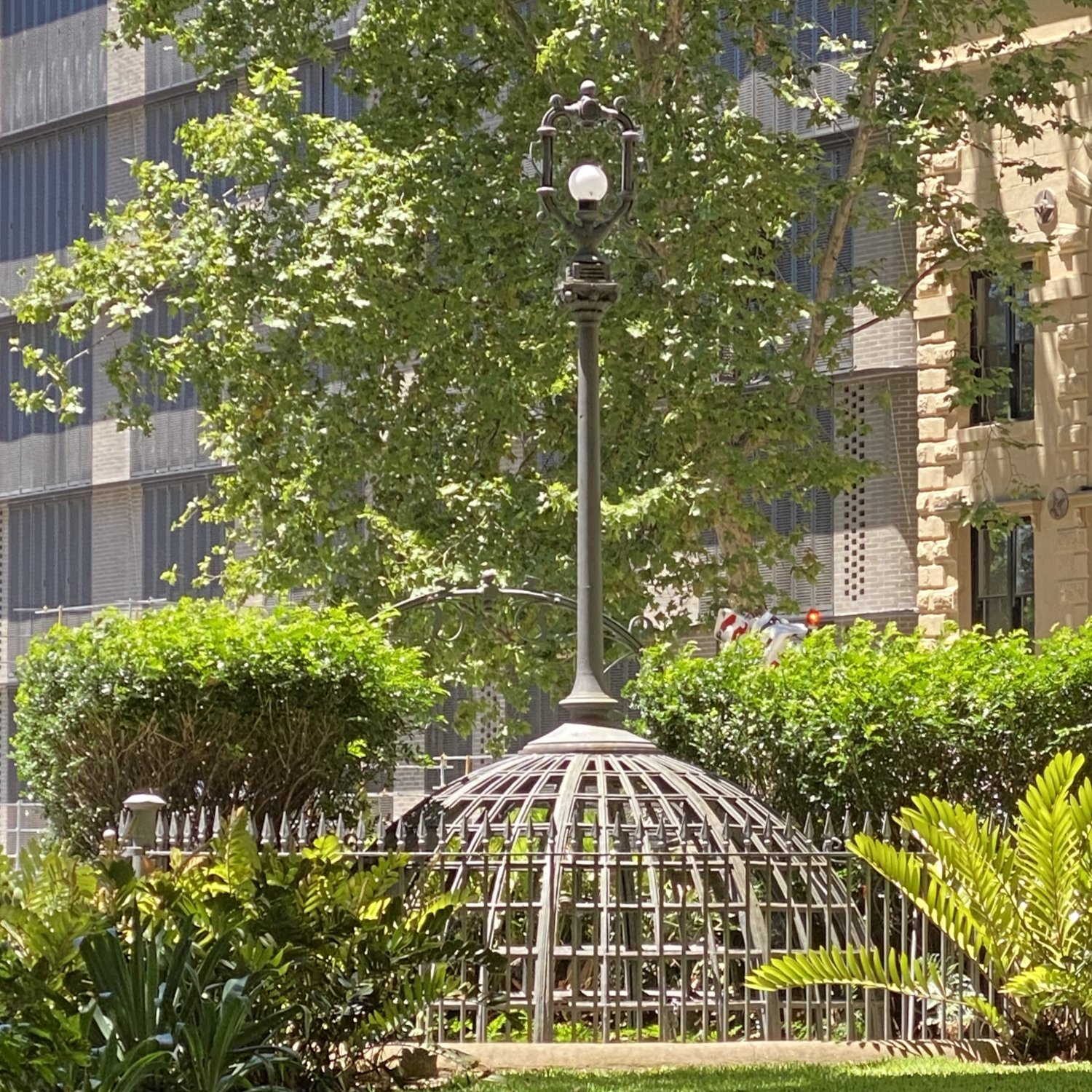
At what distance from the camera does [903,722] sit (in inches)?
579

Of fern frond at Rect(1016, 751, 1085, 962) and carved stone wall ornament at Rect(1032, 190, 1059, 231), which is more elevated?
carved stone wall ornament at Rect(1032, 190, 1059, 231)

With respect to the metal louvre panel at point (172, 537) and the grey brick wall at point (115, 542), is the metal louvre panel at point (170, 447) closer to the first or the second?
the metal louvre panel at point (172, 537)

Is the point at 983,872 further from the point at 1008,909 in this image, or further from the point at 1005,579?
the point at 1005,579

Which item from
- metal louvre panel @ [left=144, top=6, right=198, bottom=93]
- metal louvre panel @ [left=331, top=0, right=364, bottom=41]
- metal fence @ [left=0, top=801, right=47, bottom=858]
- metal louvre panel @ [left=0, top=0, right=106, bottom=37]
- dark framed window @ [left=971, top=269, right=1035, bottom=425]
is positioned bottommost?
metal fence @ [left=0, top=801, right=47, bottom=858]

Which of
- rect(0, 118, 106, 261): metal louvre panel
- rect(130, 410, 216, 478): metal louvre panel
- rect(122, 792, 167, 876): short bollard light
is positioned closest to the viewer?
rect(122, 792, 167, 876): short bollard light

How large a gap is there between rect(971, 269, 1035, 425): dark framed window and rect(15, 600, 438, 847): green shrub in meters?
11.1

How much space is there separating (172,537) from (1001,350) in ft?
55.7

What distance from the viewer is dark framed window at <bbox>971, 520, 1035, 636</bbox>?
25.5m

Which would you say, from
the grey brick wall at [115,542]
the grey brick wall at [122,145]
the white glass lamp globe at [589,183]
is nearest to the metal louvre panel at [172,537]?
the grey brick wall at [115,542]

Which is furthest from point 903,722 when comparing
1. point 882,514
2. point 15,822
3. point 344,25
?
point 15,822

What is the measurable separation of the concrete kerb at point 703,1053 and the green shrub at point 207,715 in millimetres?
4857

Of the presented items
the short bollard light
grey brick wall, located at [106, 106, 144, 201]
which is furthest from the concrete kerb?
grey brick wall, located at [106, 106, 144, 201]

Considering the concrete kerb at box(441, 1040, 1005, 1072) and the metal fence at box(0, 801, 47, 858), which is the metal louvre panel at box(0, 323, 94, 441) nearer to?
the metal fence at box(0, 801, 47, 858)

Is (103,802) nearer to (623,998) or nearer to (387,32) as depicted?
(623,998)
